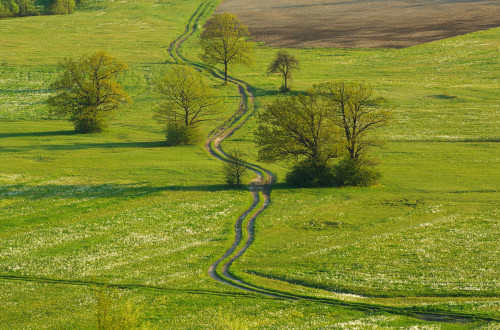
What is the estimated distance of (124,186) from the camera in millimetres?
55250

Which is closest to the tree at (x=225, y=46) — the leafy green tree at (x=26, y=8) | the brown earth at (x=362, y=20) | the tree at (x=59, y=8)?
the brown earth at (x=362, y=20)

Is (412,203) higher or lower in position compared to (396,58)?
lower

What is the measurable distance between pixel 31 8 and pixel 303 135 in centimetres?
15851

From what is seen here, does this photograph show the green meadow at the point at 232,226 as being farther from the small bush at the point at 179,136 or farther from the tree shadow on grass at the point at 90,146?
the small bush at the point at 179,136

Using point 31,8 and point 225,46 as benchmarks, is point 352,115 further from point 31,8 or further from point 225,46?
point 31,8

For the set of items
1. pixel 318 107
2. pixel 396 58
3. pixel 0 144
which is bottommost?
pixel 0 144

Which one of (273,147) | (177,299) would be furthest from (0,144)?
Answer: (177,299)

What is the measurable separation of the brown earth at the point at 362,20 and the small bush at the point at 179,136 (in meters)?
74.8

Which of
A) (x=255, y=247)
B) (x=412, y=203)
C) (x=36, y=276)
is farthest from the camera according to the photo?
(x=412, y=203)

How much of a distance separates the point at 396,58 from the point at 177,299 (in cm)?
11050

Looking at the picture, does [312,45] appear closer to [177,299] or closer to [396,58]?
[396,58]

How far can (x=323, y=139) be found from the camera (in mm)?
56000

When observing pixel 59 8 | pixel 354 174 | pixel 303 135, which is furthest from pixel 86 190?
pixel 59 8

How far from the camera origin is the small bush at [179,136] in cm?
7500
